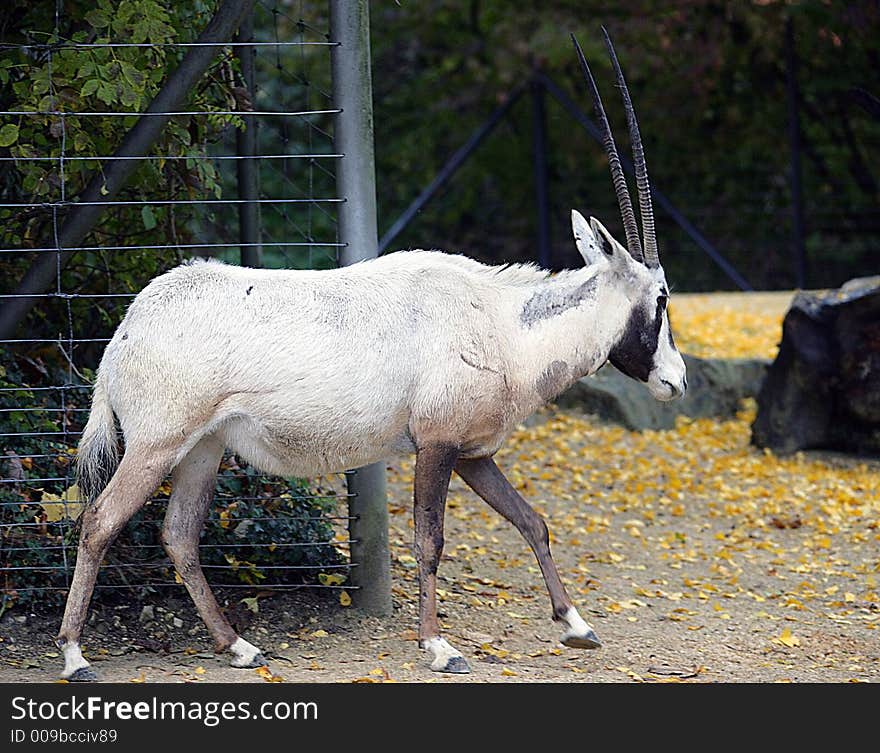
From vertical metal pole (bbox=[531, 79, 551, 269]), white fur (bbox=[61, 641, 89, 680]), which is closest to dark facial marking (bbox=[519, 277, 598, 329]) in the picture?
white fur (bbox=[61, 641, 89, 680])

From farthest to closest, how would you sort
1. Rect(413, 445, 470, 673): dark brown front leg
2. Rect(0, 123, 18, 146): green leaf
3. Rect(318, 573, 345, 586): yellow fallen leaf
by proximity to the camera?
Rect(318, 573, 345, 586): yellow fallen leaf, Rect(0, 123, 18, 146): green leaf, Rect(413, 445, 470, 673): dark brown front leg

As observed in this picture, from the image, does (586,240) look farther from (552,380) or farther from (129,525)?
(129,525)

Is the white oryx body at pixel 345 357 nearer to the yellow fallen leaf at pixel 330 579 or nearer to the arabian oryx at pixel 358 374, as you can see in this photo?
the arabian oryx at pixel 358 374

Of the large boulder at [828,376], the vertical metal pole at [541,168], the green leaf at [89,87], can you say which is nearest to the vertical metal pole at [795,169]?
the vertical metal pole at [541,168]

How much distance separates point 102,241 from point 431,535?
2.50m

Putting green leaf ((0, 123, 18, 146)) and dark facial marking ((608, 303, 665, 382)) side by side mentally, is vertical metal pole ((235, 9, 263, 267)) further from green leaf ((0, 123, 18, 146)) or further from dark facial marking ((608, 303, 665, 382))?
dark facial marking ((608, 303, 665, 382))

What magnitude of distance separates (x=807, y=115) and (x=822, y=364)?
680cm

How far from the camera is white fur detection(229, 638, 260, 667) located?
5.36 metres

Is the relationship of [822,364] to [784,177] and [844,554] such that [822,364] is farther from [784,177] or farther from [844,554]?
[784,177]

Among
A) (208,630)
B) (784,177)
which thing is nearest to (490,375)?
(208,630)

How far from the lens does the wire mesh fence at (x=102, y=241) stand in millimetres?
5832

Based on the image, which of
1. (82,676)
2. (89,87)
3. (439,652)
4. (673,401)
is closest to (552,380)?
(439,652)

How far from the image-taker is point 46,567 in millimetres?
5809

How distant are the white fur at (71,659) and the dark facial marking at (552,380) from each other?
209 cm
